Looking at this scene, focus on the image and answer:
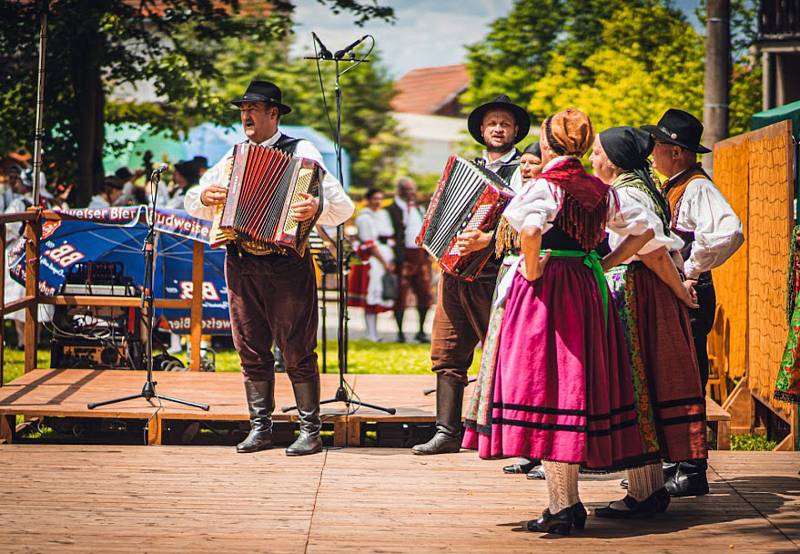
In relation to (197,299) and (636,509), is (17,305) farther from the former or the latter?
(636,509)

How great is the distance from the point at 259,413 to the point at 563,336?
2359 mm

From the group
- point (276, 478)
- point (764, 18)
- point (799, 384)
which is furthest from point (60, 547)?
point (764, 18)

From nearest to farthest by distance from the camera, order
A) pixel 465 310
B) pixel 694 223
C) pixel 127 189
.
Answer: pixel 694 223 → pixel 465 310 → pixel 127 189

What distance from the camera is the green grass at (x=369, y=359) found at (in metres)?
11.6

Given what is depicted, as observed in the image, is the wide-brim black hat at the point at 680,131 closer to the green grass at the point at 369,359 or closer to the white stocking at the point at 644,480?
the white stocking at the point at 644,480

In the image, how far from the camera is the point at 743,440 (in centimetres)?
794

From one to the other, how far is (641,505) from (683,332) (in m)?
0.78

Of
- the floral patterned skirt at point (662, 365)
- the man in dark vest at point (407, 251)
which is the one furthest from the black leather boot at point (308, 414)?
the man in dark vest at point (407, 251)

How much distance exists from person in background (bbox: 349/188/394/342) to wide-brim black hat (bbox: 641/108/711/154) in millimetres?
9522

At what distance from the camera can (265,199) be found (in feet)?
20.7

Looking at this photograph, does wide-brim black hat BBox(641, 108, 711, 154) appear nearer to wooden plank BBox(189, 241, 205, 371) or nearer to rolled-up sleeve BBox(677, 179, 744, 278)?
rolled-up sleeve BBox(677, 179, 744, 278)

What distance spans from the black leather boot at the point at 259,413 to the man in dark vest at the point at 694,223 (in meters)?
2.17

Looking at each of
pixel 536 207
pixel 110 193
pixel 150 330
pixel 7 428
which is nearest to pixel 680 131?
pixel 536 207

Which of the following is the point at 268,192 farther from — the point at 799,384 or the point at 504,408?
the point at 799,384
